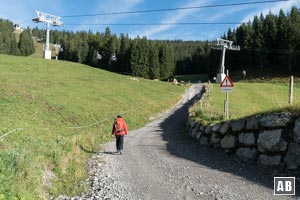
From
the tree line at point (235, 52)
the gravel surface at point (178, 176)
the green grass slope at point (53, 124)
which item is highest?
the tree line at point (235, 52)

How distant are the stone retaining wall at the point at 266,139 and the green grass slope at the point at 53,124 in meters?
6.22

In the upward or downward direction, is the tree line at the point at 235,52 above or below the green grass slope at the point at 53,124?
above

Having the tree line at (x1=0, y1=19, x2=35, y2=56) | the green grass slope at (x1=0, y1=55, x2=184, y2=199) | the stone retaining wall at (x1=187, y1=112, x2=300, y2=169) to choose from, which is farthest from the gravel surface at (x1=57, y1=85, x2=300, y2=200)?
the tree line at (x1=0, y1=19, x2=35, y2=56)

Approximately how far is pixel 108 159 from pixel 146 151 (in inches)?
85.7

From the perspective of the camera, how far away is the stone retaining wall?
11.4 meters

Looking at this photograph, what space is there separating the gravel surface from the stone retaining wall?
381 mm

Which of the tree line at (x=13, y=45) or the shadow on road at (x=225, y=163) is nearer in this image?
the shadow on road at (x=225, y=163)

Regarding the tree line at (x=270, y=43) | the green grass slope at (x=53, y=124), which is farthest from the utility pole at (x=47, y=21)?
the tree line at (x=270, y=43)

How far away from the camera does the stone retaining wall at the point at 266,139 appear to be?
37.5 feet

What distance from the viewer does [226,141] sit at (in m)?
15.2

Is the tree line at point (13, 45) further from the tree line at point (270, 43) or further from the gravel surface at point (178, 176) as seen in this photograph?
the gravel surface at point (178, 176)

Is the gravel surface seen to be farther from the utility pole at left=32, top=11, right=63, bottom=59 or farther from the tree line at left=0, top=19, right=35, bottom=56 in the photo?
the tree line at left=0, top=19, right=35, bottom=56

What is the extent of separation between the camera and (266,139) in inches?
488

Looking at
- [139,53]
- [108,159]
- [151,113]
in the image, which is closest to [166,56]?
[139,53]
